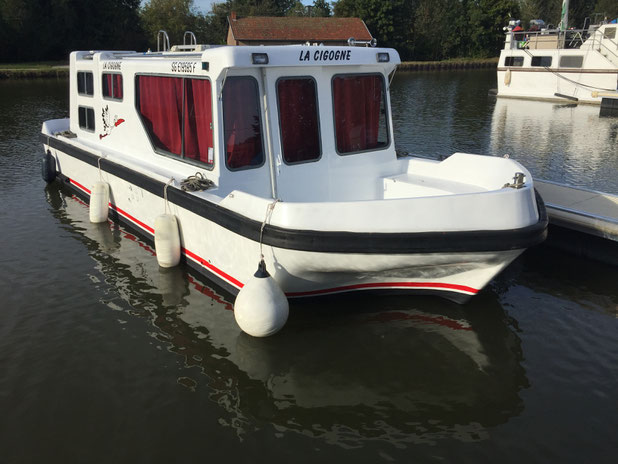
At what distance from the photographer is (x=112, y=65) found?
27.3 ft

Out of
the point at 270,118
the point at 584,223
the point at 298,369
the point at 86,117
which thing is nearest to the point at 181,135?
the point at 270,118

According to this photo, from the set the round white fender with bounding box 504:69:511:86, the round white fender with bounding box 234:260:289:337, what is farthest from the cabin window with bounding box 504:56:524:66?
the round white fender with bounding box 234:260:289:337

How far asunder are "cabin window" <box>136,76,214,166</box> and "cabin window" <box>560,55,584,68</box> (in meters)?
26.8

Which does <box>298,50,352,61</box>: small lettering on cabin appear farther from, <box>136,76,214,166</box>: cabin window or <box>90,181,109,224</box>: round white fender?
<box>90,181,109,224</box>: round white fender

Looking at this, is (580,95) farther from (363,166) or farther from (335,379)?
(335,379)

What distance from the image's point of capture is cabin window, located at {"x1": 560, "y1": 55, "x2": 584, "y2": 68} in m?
27.4

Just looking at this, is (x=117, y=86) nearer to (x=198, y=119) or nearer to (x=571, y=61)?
(x=198, y=119)

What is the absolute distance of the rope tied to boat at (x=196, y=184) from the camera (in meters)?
6.13

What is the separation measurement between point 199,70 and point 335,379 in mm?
3760

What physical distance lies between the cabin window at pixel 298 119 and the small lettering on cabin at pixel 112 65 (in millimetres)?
3343

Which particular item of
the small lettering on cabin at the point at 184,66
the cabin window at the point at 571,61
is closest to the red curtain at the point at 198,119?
the small lettering on cabin at the point at 184,66

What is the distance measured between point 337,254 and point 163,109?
3.46 metres

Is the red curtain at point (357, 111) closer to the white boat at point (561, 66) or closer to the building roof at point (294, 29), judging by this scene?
the white boat at point (561, 66)

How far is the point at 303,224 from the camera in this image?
16.7 ft
